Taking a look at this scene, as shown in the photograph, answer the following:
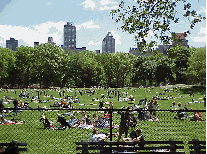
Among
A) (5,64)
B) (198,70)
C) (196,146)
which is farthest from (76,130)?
(5,64)

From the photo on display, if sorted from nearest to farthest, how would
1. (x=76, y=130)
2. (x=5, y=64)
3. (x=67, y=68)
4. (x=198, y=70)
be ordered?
1. (x=76, y=130)
2. (x=198, y=70)
3. (x=5, y=64)
4. (x=67, y=68)

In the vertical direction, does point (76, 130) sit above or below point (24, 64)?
below

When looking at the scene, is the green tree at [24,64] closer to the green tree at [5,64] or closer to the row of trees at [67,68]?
the row of trees at [67,68]

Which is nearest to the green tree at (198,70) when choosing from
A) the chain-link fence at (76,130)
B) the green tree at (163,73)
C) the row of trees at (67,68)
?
the row of trees at (67,68)

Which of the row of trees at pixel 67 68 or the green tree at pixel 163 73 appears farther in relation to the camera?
the green tree at pixel 163 73

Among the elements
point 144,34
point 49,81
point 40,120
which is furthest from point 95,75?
point 144,34

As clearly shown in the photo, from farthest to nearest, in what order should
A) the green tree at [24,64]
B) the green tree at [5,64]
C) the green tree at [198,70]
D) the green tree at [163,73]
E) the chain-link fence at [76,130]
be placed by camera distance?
the green tree at [163,73] < the green tree at [24,64] < the green tree at [5,64] < the green tree at [198,70] < the chain-link fence at [76,130]

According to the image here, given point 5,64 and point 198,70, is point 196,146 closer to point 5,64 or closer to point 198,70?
point 198,70

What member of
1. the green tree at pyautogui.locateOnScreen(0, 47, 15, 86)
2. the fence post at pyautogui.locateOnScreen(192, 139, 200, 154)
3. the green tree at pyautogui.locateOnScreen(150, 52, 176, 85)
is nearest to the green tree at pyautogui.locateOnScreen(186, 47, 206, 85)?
the green tree at pyautogui.locateOnScreen(150, 52, 176, 85)

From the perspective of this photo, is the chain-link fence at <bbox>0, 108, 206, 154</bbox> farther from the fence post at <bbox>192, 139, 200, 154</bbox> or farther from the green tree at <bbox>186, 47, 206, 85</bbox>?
the green tree at <bbox>186, 47, 206, 85</bbox>

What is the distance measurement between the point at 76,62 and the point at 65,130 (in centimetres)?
6531

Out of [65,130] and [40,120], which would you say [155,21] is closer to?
[65,130]

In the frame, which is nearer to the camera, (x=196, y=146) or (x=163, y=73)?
(x=196, y=146)

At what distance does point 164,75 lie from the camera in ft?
257
